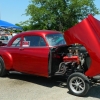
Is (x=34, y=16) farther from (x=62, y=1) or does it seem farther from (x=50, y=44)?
(x=50, y=44)

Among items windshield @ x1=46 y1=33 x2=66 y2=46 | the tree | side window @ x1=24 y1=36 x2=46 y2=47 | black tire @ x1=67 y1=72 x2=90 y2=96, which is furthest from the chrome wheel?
the tree

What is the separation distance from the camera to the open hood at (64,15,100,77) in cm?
565

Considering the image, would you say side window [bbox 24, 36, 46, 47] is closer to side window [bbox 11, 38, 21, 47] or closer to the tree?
side window [bbox 11, 38, 21, 47]

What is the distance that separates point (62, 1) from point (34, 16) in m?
4.35

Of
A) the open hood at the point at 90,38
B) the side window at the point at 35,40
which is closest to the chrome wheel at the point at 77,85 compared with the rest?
the open hood at the point at 90,38

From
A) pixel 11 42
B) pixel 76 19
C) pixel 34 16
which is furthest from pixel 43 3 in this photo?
pixel 11 42

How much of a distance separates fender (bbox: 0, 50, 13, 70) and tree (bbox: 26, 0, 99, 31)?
2224cm

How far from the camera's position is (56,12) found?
101 ft

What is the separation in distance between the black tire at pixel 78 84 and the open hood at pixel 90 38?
19cm

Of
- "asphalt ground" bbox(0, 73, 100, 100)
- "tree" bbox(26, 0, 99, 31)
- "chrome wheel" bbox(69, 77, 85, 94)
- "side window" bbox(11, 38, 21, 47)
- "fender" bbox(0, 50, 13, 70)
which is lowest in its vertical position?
"asphalt ground" bbox(0, 73, 100, 100)

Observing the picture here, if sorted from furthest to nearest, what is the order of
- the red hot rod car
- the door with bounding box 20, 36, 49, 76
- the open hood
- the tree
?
the tree → the door with bounding box 20, 36, 49, 76 → the red hot rod car → the open hood

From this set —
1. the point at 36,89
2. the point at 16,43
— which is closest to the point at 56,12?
the point at 16,43

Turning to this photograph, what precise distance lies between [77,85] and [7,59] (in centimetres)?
288

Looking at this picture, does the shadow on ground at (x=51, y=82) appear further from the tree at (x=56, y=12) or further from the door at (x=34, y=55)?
the tree at (x=56, y=12)
